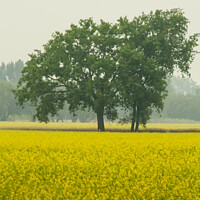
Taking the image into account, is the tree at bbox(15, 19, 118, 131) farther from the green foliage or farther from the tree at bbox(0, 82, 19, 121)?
the green foliage

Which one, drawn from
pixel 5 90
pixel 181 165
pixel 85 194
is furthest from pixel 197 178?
pixel 5 90

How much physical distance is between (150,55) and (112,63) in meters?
6.69

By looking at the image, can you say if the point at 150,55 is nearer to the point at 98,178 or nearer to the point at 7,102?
the point at 98,178

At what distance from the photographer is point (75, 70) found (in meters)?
43.6

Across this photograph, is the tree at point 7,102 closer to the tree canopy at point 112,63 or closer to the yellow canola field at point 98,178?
the tree canopy at point 112,63

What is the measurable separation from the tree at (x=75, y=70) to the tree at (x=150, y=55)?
184 centimetres

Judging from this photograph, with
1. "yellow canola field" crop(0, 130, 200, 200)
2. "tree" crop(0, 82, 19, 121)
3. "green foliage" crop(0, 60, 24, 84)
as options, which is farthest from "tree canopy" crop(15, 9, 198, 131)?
"green foliage" crop(0, 60, 24, 84)

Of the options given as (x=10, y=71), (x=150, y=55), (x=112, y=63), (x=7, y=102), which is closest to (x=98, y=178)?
(x=112, y=63)

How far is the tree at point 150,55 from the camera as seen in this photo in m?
41.7

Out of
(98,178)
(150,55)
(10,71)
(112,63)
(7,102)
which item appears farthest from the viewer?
(10,71)

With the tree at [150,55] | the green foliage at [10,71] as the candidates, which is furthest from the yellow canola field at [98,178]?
the green foliage at [10,71]

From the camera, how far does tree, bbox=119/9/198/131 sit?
41.7m

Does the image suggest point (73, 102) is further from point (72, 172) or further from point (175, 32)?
point (72, 172)

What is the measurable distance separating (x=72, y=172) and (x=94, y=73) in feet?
113
